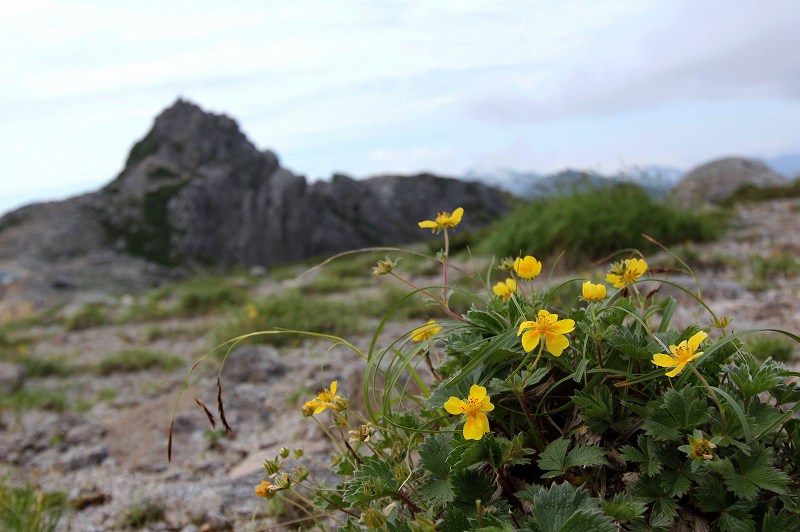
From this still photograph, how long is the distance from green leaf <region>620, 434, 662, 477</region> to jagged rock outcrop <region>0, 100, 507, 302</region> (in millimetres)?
39031

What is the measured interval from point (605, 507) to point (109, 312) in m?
9.24

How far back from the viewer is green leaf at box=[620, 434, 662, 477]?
4.36 ft

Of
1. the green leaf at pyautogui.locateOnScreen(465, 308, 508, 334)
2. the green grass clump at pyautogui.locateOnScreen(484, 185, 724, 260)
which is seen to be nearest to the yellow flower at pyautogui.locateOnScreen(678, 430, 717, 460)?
the green leaf at pyautogui.locateOnScreen(465, 308, 508, 334)

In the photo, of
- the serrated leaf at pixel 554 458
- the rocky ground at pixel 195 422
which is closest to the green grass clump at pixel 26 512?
the rocky ground at pixel 195 422

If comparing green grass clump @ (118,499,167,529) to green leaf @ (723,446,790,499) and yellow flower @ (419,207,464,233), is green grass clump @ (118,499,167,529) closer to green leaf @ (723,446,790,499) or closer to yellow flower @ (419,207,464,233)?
yellow flower @ (419,207,464,233)

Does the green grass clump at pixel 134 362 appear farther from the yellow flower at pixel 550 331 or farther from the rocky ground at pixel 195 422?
the yellow flower at pixel 550 331

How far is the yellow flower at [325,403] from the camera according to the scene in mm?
1590

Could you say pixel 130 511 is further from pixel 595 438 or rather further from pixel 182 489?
pixel 595 438

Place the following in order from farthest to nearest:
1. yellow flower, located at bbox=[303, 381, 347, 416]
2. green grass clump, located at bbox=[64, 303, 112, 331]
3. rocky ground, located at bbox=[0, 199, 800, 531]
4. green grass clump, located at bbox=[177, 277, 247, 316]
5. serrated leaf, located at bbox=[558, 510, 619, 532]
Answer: green grass clump, located at bbox=[64, 303, 112, 331] → green grass clump, located at bbox=[177, 277, 247, 316] → rocky ground, located at bbox=[0, 199, 800, 531] → yellow flower, located at bbox=[303, 381, 347, 416] → serrated leaf, located at bbox=[558, 510, 619, 532]

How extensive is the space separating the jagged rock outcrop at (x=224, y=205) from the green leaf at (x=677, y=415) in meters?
39.0

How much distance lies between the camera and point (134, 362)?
19.6 ft

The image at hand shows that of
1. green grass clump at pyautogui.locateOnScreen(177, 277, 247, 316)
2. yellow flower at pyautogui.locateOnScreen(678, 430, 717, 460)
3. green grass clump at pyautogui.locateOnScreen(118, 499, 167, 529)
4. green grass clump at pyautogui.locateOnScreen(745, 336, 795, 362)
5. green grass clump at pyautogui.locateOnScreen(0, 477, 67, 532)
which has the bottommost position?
green grass clump at pyautogui.locateOnScreen(177, 277, 247, 316)

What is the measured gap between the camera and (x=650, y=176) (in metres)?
8.19

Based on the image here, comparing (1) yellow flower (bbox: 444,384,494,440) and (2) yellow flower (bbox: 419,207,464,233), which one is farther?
(2) yellow flower (bbox: 419,207,464,233)
